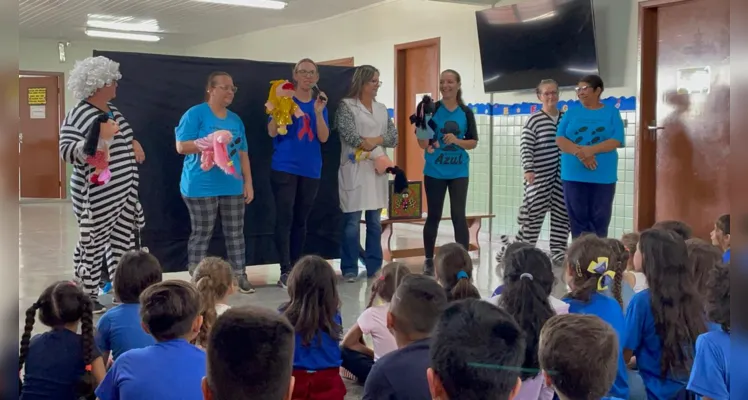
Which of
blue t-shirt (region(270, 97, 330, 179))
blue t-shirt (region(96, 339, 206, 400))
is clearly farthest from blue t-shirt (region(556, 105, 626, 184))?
blue t-shirt (region(96, 339, 206, 400))

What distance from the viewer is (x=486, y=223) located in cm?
748

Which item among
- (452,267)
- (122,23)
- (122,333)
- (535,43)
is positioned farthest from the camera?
(122,23)

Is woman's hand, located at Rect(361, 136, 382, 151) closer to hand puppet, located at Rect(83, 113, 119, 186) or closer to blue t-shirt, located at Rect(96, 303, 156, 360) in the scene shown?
hand puppet, located at Rect(83, 113, 119, 186)

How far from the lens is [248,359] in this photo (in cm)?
103

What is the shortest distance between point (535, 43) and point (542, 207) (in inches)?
83.1

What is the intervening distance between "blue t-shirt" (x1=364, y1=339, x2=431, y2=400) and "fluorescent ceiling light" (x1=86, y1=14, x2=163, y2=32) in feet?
30.2

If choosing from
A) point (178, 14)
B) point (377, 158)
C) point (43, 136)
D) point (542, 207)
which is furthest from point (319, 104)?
point (43, 136)

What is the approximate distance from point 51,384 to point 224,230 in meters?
2.35

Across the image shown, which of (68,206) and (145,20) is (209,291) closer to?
(145,20)

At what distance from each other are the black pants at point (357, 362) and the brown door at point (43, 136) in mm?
10110

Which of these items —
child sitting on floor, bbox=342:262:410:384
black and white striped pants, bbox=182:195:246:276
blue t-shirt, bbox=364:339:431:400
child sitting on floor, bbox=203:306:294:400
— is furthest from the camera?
black and white striped pants, bbox=182:195:246:276

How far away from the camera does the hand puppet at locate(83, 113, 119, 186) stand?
3359 mm

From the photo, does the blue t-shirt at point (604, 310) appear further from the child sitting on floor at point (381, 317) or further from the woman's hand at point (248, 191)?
the woman's hand at point (248, 191)

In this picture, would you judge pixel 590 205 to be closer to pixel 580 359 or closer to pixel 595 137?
pixel 595 137
